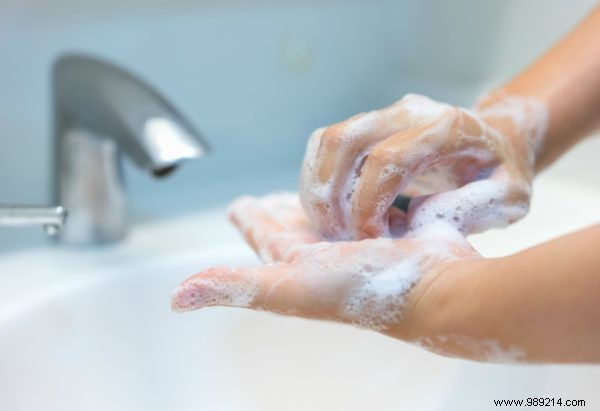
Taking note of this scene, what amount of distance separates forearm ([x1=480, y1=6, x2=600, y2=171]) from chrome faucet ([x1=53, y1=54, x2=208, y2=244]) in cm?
26

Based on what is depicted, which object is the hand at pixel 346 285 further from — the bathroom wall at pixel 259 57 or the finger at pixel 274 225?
the bathroom wall at pixel 259 57

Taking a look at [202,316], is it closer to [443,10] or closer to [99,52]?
[99,52]

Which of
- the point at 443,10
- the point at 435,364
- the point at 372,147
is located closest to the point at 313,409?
the point at 435,364

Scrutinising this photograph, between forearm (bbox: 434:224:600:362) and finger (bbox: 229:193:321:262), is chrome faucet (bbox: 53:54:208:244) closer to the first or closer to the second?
finger (bbox: 229:193:321:262)

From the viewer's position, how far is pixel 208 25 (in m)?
0.78

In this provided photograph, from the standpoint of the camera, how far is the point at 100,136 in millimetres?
604

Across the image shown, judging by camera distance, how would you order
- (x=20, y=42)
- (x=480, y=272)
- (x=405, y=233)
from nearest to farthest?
(x=480, y=272), (x=405, y=233), (x=20, y=42)

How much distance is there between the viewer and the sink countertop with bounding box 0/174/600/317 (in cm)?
57

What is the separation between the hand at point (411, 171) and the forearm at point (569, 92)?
66mm

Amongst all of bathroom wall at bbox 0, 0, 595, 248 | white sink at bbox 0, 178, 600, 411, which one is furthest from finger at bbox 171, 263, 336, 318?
bathroom wall at bbox 0, 0, 595, 248

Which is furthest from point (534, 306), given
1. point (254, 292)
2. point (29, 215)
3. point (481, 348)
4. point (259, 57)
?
point (259, 57)

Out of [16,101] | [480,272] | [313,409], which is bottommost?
[313,409]

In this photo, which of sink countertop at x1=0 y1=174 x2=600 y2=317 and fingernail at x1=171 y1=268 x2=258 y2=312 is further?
sink countertop at x1=0 y1=174 x2=600 y2=317

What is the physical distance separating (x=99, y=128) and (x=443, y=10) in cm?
46
